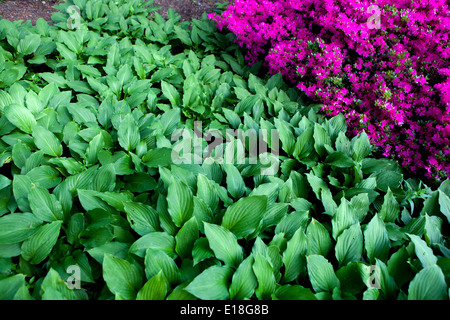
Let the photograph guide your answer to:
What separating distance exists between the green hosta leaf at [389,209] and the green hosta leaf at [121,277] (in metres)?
1.55

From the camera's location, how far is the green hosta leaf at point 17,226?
178 cm

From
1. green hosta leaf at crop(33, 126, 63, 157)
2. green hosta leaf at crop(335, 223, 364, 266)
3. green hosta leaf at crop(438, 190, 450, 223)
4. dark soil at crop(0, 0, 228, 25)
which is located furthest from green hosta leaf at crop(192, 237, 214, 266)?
dark soil at crop(0, 0, 228, 25)

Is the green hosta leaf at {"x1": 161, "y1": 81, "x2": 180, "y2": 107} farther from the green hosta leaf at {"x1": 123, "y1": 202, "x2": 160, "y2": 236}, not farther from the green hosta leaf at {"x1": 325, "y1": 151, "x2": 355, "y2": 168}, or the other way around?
the green hosta leaf at {"x1": 325, "y1": 151, "x2": 355, "y2": 168}

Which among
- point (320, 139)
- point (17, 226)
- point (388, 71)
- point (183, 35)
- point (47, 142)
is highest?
point (388, 71)

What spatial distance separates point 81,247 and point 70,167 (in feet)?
1.96

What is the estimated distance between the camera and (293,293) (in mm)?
1602

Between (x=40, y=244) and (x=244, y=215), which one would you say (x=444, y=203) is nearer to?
(x=244, y=215)

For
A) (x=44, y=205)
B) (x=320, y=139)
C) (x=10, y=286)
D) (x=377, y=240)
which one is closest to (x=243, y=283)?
(x=377, y=240)

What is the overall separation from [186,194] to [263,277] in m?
0.63

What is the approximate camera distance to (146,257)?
5.34 feet

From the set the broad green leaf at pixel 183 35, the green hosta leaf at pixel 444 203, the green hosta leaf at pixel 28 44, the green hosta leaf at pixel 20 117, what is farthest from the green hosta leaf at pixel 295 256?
the green hosta leaf at pixel 28 44

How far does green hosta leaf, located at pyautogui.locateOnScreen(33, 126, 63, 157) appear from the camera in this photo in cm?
233

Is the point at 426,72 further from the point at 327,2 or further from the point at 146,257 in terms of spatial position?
the point at 146,257

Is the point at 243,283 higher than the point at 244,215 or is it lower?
lower
